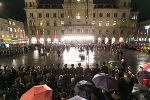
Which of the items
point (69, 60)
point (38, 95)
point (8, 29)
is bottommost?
point (69, 60)

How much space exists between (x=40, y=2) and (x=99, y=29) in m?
36.7

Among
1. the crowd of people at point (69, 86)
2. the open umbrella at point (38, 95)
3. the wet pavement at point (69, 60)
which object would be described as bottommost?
the wet pavement at point (69, 60)

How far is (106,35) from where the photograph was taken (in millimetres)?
51312

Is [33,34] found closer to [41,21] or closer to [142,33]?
[41,21]

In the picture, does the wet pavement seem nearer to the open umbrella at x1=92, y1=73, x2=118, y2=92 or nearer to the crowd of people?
the crowd of people

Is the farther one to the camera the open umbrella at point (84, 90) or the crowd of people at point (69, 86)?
the crowd of people at point (69, 86)

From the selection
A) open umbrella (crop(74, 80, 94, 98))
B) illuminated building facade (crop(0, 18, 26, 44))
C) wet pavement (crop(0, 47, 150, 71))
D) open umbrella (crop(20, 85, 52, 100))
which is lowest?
wet pavement (crop(0, 47, 150, 71))

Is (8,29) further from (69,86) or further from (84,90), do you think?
(84,90)

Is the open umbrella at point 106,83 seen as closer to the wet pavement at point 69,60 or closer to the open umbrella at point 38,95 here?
the open umbrella at point 38,95

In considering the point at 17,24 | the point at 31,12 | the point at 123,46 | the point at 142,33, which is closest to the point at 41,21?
the point at 31,12

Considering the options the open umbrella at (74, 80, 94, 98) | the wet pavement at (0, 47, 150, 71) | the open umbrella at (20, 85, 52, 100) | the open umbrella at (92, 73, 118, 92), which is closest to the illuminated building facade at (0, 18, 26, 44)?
the wet pavement at (0, 47, 150, 71)

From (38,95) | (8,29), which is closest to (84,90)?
(38,95)

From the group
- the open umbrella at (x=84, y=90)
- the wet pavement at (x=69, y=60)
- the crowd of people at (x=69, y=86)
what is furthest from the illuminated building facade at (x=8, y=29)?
the open umbrella at (x=84, y=90)

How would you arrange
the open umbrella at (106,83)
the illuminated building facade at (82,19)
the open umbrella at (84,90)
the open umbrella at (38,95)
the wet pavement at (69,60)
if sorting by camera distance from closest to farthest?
the open umbrella at (38,95) → the open umbrella at (84,90) → the open umbrella at (106,83) → the wet pavement at (69,60) → the illuminated building facade at (82,19)
